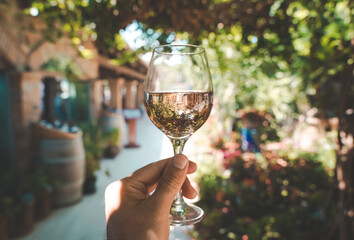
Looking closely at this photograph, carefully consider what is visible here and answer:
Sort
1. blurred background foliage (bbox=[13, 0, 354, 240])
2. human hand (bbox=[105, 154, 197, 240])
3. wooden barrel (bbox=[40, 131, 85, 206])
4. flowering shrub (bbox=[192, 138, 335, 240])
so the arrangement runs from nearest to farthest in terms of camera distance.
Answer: human hand (bbox=[105, 154, 197, 240])
blurred background foliage (bbox=[13, 0, 354, 240])
flowering shrub (bbox=[192, 138, 335, 240])
wooden barrel (bbox=[40, 131, 85, 206])

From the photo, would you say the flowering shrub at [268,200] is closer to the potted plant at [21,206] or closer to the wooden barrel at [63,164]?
the wooden barrel at [63,164]

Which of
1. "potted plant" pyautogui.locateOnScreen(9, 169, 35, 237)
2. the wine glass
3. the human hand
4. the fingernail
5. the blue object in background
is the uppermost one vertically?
the wine glass

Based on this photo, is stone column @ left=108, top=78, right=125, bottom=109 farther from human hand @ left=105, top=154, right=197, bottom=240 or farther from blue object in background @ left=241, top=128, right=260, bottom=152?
human hand @ left=105, top=154, right=197, bottom=240

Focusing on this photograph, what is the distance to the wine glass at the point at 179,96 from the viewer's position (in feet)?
2.82

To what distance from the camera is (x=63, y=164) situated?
13.5ft

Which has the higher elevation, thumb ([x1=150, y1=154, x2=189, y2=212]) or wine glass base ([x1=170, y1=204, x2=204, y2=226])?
thumb ([x1=150, y1=154, x2=189, y2=212])

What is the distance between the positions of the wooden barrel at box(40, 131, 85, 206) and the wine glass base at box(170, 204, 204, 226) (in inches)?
140

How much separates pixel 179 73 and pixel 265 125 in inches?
168

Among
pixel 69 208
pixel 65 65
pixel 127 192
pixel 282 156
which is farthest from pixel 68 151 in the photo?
pixel 127 192

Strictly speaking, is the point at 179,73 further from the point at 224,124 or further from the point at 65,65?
the point at 224,124

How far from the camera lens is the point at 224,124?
22.9ft

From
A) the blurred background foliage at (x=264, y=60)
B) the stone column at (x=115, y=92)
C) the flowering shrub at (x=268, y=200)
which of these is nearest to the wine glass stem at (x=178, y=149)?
the blurred background foliage at (x=264, y=60)

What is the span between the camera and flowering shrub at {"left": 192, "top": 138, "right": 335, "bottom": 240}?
8.39ft

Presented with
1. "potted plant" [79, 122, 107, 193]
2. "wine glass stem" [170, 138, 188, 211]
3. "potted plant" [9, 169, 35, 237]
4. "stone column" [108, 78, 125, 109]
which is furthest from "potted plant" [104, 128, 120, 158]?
"wine glass stem" [170, 138, 188, 211]
